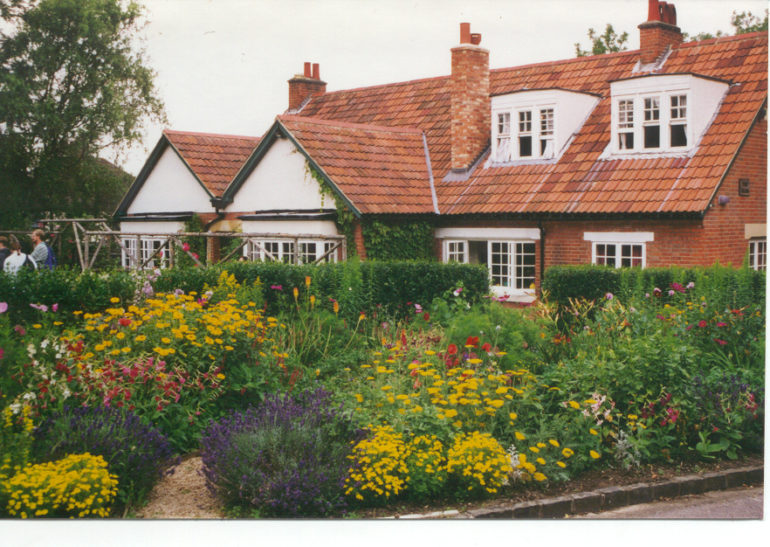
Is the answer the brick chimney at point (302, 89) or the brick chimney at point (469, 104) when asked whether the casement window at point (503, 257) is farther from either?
the brick chimney at point (302, 89)

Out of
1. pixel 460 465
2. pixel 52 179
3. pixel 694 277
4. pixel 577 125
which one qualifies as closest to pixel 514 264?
pixel 577 125

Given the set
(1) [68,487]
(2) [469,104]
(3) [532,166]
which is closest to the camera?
(1) [68,487]

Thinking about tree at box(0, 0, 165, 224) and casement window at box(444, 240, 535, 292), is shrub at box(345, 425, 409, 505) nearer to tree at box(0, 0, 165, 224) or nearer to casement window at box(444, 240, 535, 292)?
tree at box(0, 0, 165, 224)

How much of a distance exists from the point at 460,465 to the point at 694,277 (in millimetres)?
5869

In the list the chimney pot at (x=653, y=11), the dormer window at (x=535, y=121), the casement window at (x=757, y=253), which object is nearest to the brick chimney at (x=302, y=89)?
the dormer window at (x=535, y=121)

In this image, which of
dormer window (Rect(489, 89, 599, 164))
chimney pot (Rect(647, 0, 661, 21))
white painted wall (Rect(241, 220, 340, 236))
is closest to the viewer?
chimney pot (Rect(647, 0, 661, 21))

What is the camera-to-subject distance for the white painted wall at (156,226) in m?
19.1

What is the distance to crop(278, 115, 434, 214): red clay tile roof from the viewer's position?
16530mm

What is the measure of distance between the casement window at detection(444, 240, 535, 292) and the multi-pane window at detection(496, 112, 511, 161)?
210 cm

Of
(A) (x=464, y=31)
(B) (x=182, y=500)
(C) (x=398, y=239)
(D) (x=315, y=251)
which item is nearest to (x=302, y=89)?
(D) (x=315, y=251)

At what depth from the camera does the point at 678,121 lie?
14.9 metres

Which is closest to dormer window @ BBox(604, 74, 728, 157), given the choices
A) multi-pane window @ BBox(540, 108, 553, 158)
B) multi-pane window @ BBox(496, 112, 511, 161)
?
multi-pane window @ BBox(540, 108, 553, 158)

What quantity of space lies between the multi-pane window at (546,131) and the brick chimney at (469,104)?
156 centimetres

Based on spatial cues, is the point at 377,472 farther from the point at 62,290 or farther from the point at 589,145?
the point at 589,145
